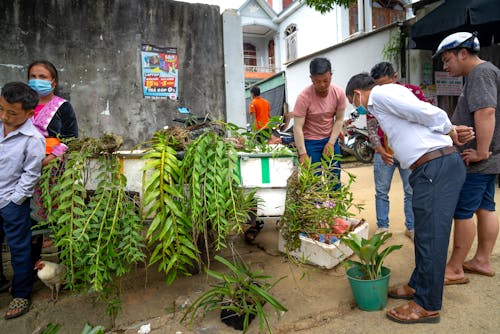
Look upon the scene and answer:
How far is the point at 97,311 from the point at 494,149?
2.99 metres

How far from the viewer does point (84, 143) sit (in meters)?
2.12

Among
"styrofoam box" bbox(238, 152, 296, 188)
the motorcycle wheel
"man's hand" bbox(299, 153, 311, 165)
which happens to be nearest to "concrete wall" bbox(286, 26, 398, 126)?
the motorcycle wheel

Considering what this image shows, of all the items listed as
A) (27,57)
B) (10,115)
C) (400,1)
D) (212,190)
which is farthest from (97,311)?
(400,1)

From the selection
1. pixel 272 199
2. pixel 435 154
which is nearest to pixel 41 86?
pixel 272 199

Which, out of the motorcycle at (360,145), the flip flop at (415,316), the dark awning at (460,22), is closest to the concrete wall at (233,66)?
the dark awning at (460,22)

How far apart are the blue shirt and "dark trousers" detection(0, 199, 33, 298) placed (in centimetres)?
7

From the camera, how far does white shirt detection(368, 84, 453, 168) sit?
1.99 metres

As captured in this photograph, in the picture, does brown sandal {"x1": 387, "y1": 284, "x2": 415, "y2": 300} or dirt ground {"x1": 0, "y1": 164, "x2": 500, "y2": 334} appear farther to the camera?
brown sandal {"x1": 387, "y1": 284, "x2": 415, "y2": 300}

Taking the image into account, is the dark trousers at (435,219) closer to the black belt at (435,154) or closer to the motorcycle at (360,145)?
the black belt at (435,154)

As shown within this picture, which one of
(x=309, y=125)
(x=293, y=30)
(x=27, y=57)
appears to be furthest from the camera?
(x=293, y=30)

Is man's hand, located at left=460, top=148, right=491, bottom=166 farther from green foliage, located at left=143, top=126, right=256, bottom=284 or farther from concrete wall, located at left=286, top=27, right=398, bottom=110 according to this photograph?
concrete wall, located at left=286, top=27, right=398, bottom=110

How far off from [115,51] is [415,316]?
4.46 m

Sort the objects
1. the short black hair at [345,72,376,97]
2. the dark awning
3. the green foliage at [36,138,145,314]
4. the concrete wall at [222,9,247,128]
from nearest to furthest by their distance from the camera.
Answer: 1. the green foliage at [36,138,145,314]
2. the short black hair at [345,72,376,97]
3. the dark awning
4. the concrete wall at [222,9,247,128]

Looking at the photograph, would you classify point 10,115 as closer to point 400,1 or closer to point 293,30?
point 400,1
